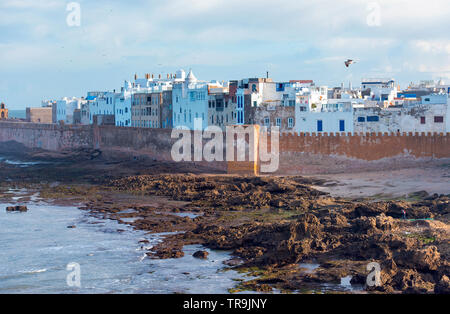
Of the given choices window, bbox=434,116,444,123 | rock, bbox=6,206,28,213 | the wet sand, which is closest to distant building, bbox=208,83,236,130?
window, bbox=434,116,444,123

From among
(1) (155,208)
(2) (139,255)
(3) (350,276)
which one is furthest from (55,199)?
(3) (350,276)

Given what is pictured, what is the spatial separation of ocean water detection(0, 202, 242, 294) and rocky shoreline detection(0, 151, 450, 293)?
0.76 m

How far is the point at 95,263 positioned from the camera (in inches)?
866

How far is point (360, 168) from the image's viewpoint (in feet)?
131

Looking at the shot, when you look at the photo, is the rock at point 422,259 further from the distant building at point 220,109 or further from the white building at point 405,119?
the distant building at point 220,109

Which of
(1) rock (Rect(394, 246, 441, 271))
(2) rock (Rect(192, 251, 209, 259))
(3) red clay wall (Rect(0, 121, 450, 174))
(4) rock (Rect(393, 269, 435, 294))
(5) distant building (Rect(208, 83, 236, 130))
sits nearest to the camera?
(4) rock (Rect(393, 269, 435, 294))

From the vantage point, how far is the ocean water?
62.9ft

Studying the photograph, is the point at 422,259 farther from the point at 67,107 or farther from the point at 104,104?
the point at 67,107

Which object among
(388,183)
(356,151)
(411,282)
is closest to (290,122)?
(356,151)

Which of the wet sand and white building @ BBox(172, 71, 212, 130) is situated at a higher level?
white building @ BBox(172, 71, 212, 130)

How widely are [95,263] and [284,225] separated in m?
6.37

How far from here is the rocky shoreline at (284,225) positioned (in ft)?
59.7

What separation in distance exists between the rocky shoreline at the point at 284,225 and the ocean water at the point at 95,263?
2.49ft

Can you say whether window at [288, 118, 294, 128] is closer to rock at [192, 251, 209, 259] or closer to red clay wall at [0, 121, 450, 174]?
red clay wall at [0, 121, 450, 174]
